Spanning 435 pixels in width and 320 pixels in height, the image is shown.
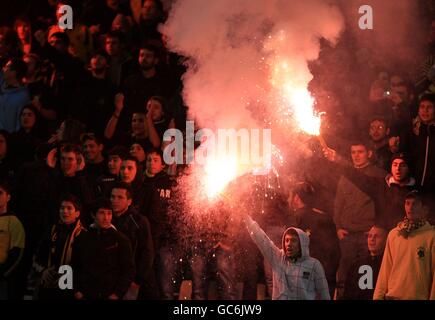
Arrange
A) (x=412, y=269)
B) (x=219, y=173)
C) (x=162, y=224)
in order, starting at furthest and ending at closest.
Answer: (x=219, y=173) < (x=162, y=224) < (x=412, y=269)

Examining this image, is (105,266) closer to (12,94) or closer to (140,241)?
(140,241)

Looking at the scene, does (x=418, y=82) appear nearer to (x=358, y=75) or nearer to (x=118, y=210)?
(x=358, y=75)

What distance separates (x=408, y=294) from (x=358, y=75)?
1.96 meters

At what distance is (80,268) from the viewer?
7055mm

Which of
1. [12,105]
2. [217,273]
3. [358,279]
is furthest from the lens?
[12,105]

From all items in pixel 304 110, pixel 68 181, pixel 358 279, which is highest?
pixel 304 110

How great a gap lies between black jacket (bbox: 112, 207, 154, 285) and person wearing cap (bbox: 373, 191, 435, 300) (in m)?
1.83

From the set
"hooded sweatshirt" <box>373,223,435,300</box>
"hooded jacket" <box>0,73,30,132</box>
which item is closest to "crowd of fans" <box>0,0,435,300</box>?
"hooded sweatshirt" <box>373,223,435,300</box>

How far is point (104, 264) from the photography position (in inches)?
276

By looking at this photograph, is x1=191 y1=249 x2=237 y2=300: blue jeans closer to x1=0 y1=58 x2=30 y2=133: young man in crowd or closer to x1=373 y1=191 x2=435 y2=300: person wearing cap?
x1=373 y1=191 x2=435 y2=300: person wearing cap

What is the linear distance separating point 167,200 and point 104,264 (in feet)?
2.43

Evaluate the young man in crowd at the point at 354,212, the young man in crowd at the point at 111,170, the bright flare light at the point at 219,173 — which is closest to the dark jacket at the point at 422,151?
the young man in crowd at the point at 354,212

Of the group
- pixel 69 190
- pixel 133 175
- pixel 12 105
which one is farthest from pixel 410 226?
pixel 12 105

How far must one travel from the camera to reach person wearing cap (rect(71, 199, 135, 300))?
6.98 m
